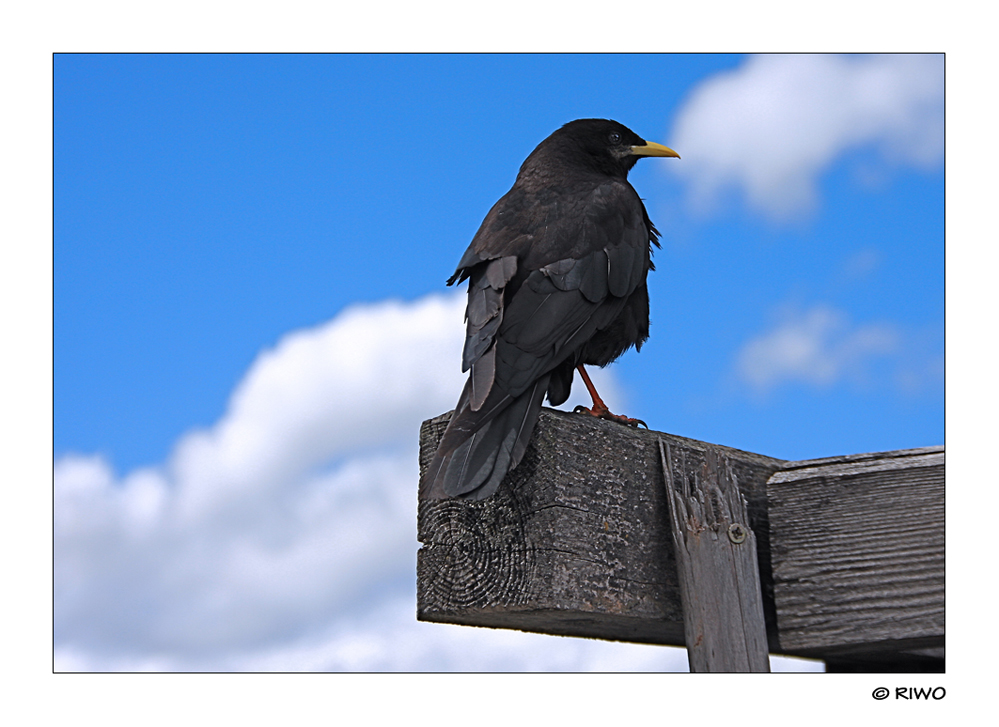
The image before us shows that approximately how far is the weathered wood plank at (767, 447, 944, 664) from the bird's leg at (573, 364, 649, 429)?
21.7 inches

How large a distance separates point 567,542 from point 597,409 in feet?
3.00

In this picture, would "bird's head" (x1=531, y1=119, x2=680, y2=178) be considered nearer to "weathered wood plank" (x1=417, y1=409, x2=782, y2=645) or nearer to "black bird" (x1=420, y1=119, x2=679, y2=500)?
"black bird" (x1=420, y1=119, x2=679, y2=500)

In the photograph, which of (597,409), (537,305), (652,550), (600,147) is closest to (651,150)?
(600,147)

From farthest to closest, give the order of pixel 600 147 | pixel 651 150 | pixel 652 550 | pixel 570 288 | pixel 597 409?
pixel 651 150 < pixel 600 147 < pixel 597 409 < pixel 570 288 < pixel 652 550

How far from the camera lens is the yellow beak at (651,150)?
4039 mm

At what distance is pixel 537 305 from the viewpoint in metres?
2.47

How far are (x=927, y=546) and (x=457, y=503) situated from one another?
1163 mm

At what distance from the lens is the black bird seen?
7.02 ft

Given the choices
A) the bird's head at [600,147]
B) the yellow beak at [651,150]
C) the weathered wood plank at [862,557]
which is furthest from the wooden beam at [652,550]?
the yellow beak at [651,150]

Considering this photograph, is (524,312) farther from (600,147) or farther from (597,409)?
(600,147)

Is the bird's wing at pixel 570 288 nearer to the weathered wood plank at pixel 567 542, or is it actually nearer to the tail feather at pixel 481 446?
the tail feather at pixel 481 446

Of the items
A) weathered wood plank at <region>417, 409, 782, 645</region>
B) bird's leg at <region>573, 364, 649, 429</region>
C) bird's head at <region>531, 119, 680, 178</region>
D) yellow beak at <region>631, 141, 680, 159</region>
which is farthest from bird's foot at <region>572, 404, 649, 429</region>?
yellow beak at <region>631, 141, 680, 159</region>
